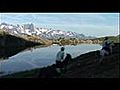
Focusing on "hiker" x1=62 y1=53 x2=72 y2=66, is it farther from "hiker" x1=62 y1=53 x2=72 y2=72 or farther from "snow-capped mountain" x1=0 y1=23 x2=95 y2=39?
"snow-capped mountain" x1=0 y1=23 x2=95 y2=39

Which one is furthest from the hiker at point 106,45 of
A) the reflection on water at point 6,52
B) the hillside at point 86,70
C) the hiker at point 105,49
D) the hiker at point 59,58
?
the reflection on water at point 6,52

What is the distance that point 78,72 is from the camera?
42.0 ft

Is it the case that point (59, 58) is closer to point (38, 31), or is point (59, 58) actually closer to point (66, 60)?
point (66, 60)

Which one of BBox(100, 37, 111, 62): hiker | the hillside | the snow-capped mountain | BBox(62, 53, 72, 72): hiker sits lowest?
the hillside

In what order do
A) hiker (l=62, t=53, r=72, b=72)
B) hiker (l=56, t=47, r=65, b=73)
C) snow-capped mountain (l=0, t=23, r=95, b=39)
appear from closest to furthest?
hiker (l=56, t=47, r=65, b=73) < hiker (l=62, t=53, r=72, b=72) < snow-capped mountain (l=0, t=23, r=95, b=39)

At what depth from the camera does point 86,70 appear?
12.9 metres

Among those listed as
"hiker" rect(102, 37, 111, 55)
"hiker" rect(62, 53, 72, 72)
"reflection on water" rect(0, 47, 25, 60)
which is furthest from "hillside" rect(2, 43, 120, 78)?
"reflection on water" rect(0, 47, 25, 60)

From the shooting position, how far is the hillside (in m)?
12.6

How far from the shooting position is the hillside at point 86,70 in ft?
41.3
